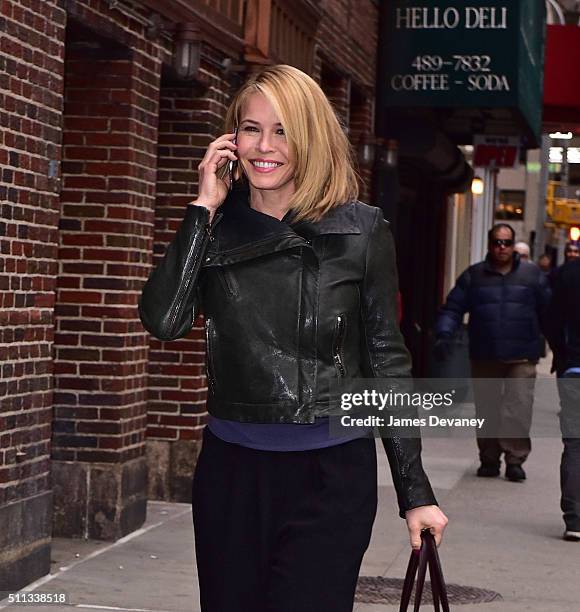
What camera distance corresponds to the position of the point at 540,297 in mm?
12398

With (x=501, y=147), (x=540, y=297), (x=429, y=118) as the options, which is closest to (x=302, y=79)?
(x=540, y=297)

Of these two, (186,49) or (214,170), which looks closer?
(214,170)

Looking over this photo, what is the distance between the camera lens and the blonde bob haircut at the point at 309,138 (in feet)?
12.3

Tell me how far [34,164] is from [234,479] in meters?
3.78

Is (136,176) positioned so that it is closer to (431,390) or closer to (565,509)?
(565,509)

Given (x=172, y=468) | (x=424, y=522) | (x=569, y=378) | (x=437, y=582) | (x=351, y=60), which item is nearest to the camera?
(x=437, y=582)

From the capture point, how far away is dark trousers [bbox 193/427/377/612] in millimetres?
3691

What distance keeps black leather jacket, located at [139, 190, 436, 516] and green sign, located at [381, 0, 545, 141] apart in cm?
1168

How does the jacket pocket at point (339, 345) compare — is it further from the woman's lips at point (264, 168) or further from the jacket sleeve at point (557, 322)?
the jacket sleeve at point (557, 322)

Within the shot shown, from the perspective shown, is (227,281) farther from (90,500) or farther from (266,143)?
(90,500)

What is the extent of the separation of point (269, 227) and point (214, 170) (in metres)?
0.22

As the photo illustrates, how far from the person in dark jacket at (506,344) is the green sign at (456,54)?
3.19 metres

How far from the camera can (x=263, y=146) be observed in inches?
150

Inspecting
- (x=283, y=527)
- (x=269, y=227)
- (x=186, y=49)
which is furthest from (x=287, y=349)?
(x=186, y=49)
